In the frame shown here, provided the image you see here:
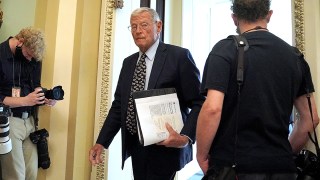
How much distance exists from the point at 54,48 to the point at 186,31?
4.25 ft

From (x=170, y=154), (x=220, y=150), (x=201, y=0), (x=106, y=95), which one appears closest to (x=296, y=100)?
(x=220, y=150)

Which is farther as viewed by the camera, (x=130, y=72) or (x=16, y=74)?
(x=16, y=74)

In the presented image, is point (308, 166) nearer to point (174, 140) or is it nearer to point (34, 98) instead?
point (174, 140)

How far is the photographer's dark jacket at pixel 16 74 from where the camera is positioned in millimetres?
1581

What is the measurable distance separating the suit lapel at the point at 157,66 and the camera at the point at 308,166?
67 centimetres

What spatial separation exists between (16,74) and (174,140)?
102 cm

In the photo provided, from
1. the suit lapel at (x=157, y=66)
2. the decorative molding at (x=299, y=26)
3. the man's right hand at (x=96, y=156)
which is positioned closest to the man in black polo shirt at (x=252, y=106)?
the suit lapel at (x=157, y=66)

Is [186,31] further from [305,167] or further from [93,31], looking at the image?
[305,167]

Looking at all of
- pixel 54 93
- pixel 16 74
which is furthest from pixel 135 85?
pixel 16 74

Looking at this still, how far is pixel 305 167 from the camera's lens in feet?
3.44

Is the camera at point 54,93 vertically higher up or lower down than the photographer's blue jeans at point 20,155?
higher up

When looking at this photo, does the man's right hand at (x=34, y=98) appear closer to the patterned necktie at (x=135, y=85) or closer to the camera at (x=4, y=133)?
the camera at (x=4, y=133)

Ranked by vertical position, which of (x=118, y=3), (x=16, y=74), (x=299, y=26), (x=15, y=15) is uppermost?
(x=118, y=3)

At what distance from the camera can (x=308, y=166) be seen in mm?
1049
